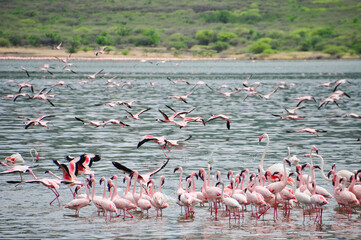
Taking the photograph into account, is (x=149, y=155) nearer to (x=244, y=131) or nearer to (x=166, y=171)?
(x=166, y=171)

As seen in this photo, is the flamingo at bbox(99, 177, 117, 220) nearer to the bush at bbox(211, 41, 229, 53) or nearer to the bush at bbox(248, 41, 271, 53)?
the bush at bbox(248, 41, 271, 53)

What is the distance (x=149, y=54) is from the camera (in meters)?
141

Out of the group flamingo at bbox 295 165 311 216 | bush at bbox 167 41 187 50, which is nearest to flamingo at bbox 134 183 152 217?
flamingo at bbox 295 165 311 216

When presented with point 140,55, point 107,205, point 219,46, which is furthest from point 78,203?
point 219,46

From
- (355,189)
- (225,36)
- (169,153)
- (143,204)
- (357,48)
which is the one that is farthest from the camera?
(225,36)

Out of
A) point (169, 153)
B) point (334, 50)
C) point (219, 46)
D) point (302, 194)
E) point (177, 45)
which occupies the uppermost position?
point (177, 45)

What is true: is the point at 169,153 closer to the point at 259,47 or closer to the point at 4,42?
the point at 4,42

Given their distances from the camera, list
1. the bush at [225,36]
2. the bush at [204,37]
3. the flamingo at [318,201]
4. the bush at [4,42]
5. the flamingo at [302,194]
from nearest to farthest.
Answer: the flamingo at [318,201]
the flamingo at [302,194]
the bush at [4,42]
the bush at [225,36]
the bush at [204,37]

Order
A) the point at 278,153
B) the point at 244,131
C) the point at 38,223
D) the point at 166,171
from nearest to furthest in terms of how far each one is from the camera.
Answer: the point at 38,223
the point at 166,171
the point at 278,153
the point at 244,131

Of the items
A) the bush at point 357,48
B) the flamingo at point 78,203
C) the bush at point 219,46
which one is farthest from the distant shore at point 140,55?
the flamingo at point 78,203

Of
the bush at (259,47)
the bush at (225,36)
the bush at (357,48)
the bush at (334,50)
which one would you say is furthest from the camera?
the bush at (225,36)

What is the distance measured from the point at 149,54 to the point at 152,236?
5140 inches

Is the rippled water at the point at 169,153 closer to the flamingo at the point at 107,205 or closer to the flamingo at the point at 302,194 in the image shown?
the flamingo at the point at 107,205

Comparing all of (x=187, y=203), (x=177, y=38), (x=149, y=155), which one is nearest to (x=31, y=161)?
(x=149, y=155)
